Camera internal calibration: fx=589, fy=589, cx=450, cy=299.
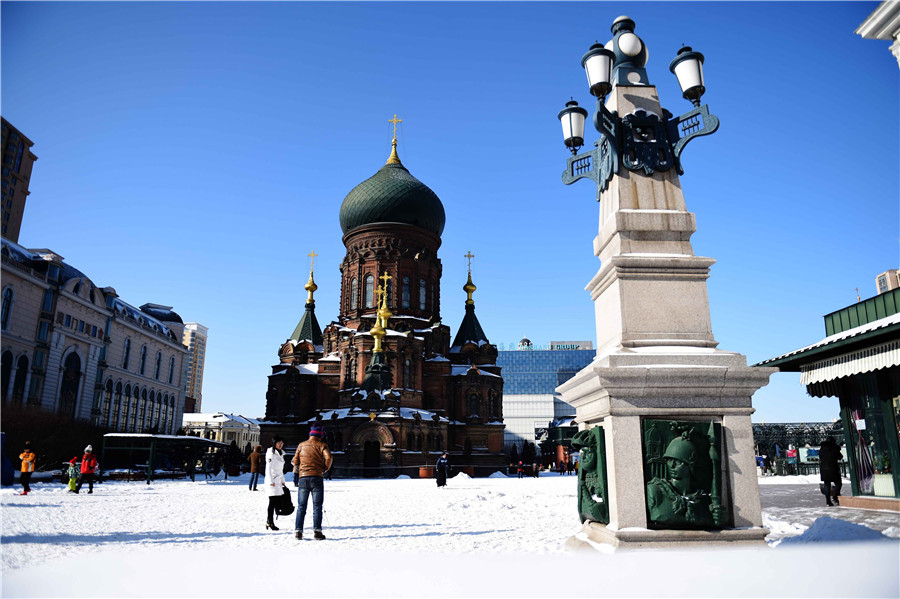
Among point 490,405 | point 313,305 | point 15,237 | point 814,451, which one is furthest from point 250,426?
point 15,237

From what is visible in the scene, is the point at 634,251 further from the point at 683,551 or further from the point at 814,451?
the point at 814,451

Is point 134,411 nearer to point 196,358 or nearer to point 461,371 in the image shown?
point 461,371

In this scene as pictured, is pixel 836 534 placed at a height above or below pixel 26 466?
below

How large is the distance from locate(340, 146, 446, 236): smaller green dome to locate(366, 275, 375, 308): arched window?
4.61 meters

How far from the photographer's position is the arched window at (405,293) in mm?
47250

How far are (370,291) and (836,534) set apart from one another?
1704 inches

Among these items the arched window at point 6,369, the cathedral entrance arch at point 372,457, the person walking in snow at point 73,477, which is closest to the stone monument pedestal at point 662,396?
the arched window at point 6,369

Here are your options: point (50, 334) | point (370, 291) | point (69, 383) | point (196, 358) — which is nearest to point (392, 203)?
point (370, 291)

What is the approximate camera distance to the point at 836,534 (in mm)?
5332

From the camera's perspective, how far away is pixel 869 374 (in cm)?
1070

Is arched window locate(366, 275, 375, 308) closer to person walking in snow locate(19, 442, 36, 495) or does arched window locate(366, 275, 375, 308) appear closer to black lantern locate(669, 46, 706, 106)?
person walking in snow locate(19, 442, 36, 495)

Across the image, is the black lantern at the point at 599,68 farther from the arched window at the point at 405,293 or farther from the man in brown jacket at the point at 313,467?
the arched window at the point at 405,293

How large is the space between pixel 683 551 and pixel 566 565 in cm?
113

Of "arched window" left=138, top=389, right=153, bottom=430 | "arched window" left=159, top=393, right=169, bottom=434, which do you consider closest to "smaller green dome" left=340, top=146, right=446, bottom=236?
"arched window" left=138, top=389, right=153, bottom=430
